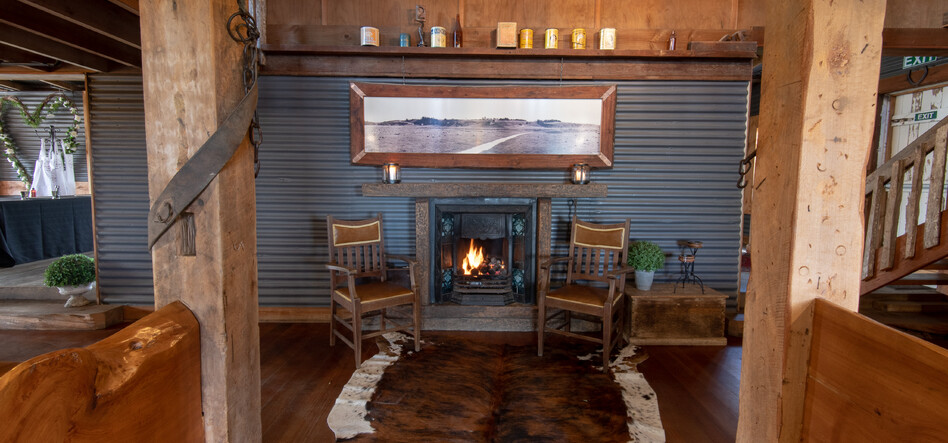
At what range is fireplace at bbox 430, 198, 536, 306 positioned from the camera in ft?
13.7

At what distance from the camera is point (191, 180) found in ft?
4.82

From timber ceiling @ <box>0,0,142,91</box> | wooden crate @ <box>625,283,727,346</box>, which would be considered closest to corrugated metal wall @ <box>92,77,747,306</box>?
timber ceiling @ <box>0,0,142,91</box>

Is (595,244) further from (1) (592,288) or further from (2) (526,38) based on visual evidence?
→ (2) (526,38)

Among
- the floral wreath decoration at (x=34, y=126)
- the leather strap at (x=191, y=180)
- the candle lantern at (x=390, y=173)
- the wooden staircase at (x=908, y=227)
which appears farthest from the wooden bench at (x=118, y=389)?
the floral wreath decoration at (x=34, y=126)

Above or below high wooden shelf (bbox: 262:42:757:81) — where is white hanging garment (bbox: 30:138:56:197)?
below

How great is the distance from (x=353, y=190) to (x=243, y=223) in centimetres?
257

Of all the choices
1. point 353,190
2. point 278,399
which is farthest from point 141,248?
point 278,399

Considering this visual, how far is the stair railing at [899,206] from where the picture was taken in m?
3.25

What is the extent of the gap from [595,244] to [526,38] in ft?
6.45

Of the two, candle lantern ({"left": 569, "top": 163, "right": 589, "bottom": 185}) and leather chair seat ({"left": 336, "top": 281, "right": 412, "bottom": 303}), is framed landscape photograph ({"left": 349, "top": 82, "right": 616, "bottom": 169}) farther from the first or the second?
leather chair seat ({"left": 336, "top": 281, "right": 412, "bottom": 303})

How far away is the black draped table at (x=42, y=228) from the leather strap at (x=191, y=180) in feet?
18.6

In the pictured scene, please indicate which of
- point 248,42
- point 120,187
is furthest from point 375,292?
point 120,187

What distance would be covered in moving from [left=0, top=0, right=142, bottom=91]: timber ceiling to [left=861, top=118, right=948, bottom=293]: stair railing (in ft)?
18.4

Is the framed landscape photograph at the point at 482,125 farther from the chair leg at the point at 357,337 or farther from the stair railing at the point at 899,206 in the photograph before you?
the stair railing at the point at 899,206
